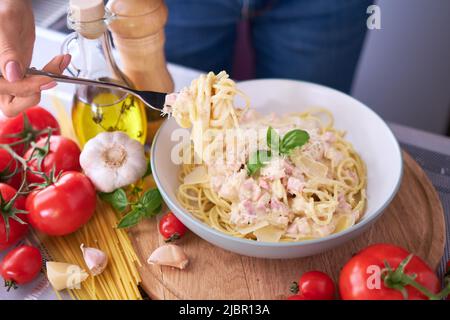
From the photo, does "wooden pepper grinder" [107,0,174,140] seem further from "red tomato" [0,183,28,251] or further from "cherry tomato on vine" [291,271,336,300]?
"cherry tomato on vine" [291,271,336,300]

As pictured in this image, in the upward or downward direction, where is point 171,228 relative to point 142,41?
downward

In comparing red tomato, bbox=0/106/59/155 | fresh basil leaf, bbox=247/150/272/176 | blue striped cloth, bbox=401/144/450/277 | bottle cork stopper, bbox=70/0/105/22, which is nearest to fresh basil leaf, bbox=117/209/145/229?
fresh basil leaf, bbox=247/150/272/176

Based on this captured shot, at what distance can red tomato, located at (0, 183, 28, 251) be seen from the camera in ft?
4.88

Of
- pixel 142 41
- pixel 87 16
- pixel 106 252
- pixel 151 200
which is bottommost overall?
pixel 106 252

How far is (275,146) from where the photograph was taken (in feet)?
5.16

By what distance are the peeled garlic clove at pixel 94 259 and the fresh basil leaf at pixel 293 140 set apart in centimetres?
61

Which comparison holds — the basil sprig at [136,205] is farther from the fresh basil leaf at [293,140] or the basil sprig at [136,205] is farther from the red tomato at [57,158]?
the fresh basil leaf at [293,140]

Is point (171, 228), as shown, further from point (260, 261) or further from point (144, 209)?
point (260, 261)

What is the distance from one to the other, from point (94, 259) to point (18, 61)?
0.59m

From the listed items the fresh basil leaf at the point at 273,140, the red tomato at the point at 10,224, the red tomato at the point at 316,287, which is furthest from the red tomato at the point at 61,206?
the red tomato at the point at 316,287

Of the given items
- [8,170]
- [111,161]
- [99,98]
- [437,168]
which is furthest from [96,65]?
[437,168]

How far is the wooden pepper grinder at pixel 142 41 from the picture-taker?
162cm
